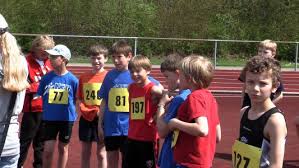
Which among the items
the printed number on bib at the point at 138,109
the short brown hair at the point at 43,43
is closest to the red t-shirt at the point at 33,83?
the short brown hair at the point at 43,43

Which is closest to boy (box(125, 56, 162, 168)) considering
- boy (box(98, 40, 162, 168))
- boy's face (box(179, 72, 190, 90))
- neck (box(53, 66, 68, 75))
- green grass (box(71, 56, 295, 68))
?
boy (box(98, 40, 162, 168))

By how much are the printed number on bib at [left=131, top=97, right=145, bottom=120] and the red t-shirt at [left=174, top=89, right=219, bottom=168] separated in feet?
4.48

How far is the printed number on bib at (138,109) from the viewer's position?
6.11m

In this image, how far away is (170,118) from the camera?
15.8 feet

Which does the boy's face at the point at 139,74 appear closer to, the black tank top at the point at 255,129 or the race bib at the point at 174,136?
the race bib at the point at 174,136

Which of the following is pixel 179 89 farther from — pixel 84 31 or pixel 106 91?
pixel 84 31

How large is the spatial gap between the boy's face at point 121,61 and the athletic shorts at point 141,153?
0.98 metres

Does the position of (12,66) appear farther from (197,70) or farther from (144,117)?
(144,117)

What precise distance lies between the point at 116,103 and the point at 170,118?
2.02 m

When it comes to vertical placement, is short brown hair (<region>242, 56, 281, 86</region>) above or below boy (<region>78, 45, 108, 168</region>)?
above

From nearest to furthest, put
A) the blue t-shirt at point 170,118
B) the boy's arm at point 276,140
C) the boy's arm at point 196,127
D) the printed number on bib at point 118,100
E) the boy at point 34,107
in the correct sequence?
1. the boy's arm at point 276,140
2. the boy's arm at point 196,127
3. the blue t-shirt at point 170,118
4. the printed number on bib at point 118,100
5. the boy at point 34,107

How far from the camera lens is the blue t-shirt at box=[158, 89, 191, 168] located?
15.8 ft

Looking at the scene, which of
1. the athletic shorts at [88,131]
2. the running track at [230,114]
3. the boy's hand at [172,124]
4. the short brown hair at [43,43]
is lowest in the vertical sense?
the running track at [230,114]

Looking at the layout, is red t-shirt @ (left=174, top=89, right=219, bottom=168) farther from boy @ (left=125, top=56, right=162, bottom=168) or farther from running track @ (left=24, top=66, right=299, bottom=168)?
running track @ (left=24, top=66, right=299, bottom=168)
